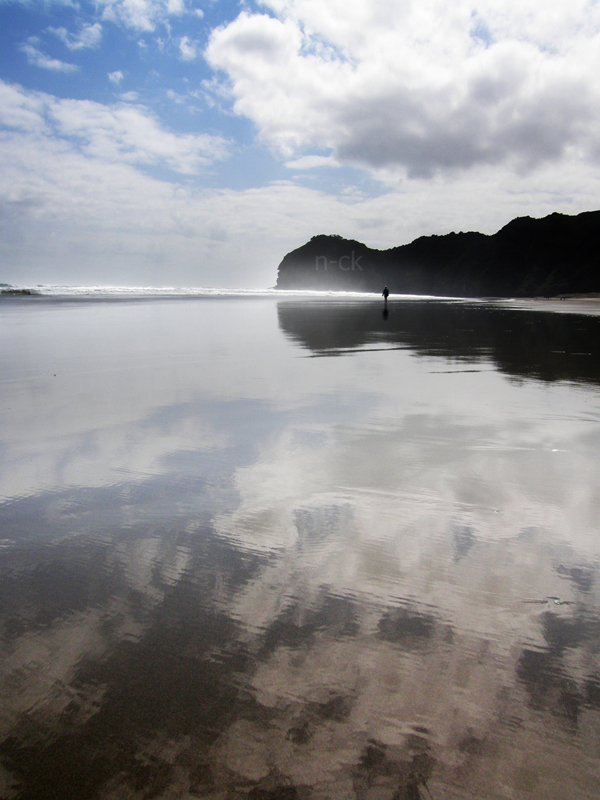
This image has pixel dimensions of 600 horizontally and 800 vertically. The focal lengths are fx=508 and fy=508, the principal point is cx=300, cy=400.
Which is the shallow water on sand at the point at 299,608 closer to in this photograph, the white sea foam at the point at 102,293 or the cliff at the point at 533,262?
the white sea foam at the point at 102,293

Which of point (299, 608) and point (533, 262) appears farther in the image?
point (533, 262)

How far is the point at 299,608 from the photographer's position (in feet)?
7.45

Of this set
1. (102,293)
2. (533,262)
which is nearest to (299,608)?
(102,293)

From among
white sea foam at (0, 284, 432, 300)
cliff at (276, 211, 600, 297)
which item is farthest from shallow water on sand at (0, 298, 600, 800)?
cliff at (276, 211, 600, 297)

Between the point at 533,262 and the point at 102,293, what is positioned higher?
the point at 533,262

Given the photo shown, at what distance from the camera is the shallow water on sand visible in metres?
1.54

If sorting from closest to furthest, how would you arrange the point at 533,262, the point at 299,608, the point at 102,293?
the point at 299,608 < the point at 102,293 < the point at 533,262

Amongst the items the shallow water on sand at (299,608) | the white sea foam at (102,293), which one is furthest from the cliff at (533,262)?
the shallow water on sand at (299,608)

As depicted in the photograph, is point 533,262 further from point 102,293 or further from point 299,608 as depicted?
point 299,608

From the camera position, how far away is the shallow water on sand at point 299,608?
1.54m

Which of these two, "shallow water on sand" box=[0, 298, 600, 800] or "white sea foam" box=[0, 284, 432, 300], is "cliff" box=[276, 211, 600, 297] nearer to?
"white sea foam" box=[0, 284, 432, 300]

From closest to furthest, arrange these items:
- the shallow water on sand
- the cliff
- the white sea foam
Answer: the shallow water on sand, the white sea foam, the cliff

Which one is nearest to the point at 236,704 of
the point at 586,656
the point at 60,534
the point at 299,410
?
the point at 586,656

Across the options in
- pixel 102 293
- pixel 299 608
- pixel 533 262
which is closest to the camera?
pixel 299 608
